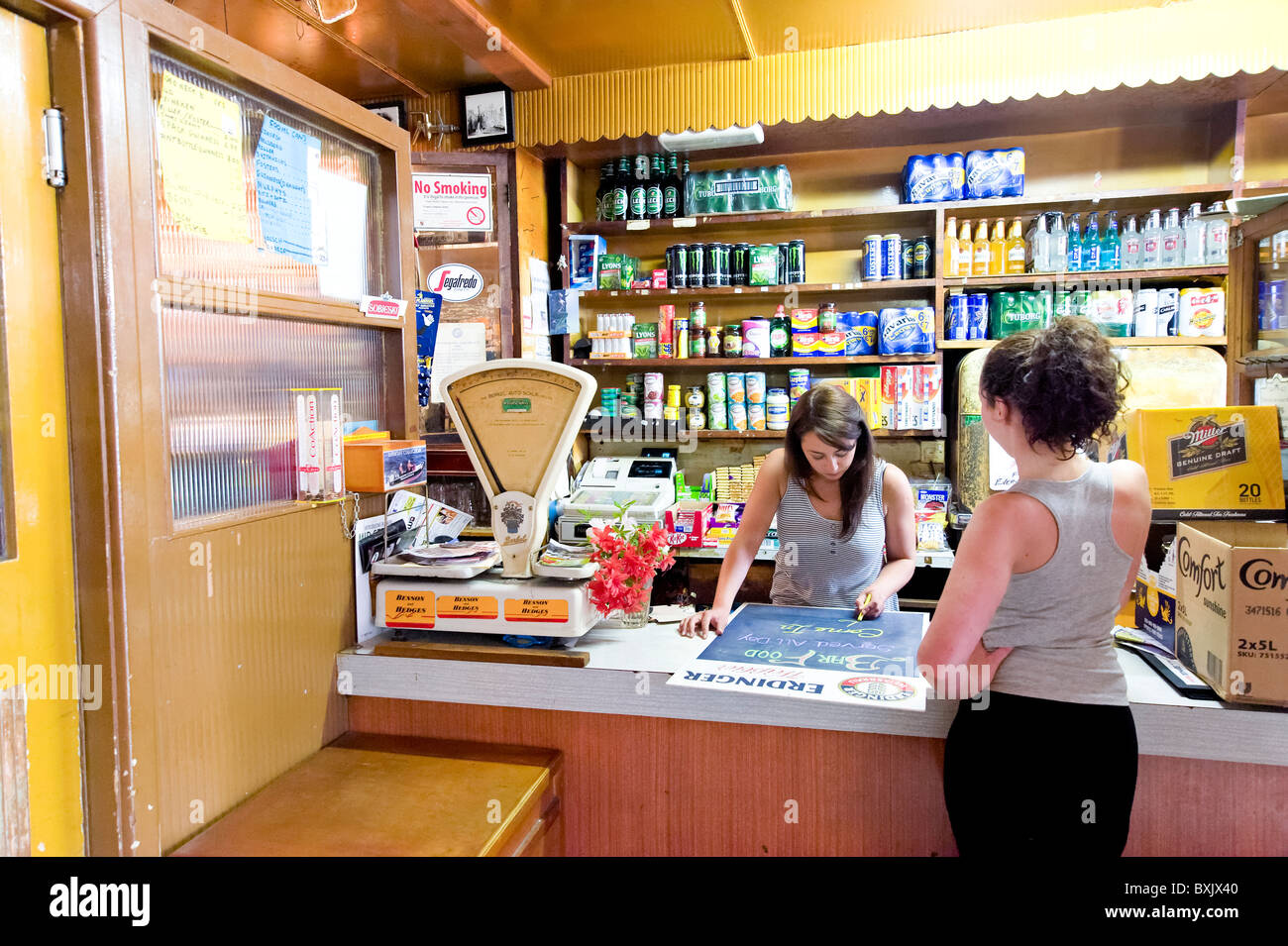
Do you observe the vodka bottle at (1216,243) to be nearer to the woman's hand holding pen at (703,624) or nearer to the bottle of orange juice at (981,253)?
the bottle of orange juice at (981,253)

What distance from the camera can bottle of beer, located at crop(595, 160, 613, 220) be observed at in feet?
13.5

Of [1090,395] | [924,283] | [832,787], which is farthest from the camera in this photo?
[924,283]

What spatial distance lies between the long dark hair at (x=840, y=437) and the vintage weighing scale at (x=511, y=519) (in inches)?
28.2

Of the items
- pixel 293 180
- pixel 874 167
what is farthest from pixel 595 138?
pixel 293 180

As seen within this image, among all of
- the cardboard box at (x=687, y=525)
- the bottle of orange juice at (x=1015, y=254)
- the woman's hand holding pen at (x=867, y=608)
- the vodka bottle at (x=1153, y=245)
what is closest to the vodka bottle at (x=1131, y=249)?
the vodka bottle at (x=1153, y=245)

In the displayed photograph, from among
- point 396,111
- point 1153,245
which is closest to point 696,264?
point 396,111

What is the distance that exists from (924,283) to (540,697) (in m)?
2.88

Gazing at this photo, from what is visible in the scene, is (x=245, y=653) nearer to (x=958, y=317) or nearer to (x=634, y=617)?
(x=634, y=617)

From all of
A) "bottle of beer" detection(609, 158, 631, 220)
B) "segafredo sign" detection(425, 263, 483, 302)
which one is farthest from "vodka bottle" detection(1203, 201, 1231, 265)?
"segafredo sign" detection(425, 263, 483, 302)

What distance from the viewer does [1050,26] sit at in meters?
3.32

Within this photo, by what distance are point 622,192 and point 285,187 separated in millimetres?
2635

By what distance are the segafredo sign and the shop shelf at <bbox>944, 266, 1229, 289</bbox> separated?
2151 mm

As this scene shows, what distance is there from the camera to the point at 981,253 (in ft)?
12.2
